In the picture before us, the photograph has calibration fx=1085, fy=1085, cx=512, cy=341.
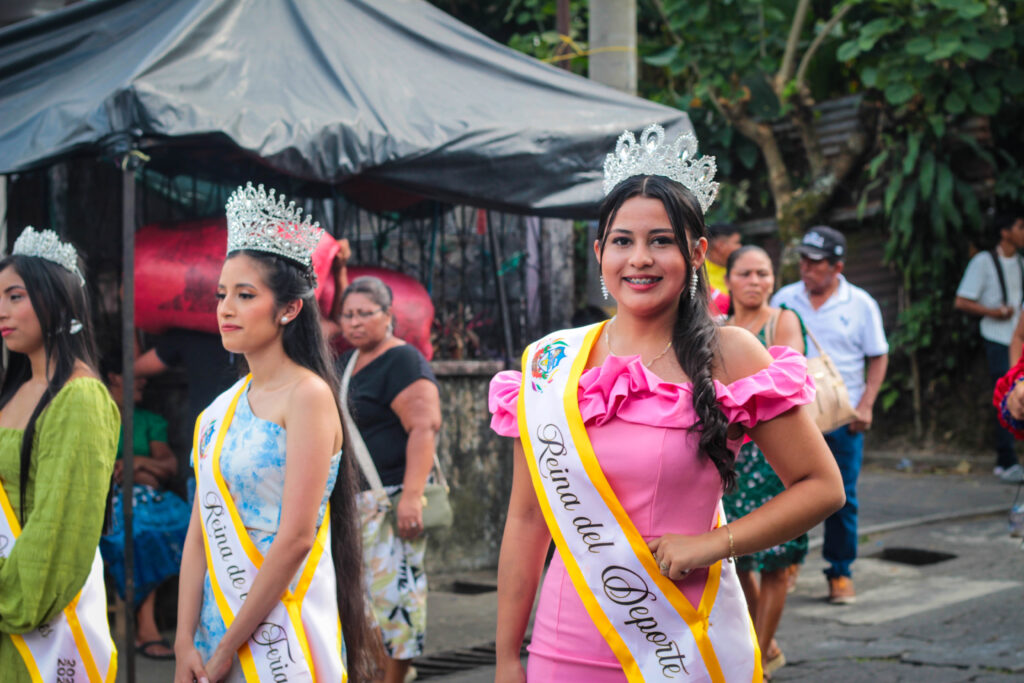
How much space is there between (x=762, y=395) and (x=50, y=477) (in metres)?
1.74

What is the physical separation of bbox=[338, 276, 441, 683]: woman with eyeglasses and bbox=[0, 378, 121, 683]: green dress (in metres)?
1.72

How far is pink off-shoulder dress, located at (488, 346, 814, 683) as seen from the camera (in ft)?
7.11

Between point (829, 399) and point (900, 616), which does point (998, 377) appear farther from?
point (829, 399)

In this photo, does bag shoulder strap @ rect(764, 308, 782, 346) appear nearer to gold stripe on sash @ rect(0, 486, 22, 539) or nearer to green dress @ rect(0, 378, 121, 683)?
green dress @ rect(0, 378, 121, 683)

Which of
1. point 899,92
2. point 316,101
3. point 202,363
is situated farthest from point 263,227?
point 899,92

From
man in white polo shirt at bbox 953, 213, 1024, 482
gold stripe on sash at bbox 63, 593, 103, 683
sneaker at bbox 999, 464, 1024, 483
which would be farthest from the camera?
sneaker at bbox 999, 464, 1024, 483

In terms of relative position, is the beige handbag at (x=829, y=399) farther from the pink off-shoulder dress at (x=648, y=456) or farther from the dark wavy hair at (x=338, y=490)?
the pink off-shoulder dress at (x=648, y=456)

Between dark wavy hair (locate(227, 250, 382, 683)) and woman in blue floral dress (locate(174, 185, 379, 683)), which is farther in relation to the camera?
dark wavy hair (locate(227, 250, 382, 683))

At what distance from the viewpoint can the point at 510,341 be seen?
709 centimetres

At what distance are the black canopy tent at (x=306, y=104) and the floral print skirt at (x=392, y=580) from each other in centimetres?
95

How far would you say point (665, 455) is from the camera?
216 cm

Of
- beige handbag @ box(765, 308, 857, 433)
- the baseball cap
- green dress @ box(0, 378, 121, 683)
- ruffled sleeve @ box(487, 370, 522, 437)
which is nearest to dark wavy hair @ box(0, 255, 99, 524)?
green dress @ box(0, 378, 121, 683)

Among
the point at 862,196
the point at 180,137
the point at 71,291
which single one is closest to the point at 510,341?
the point at 180,137

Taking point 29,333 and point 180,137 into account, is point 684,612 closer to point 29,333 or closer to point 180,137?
point 29,333
